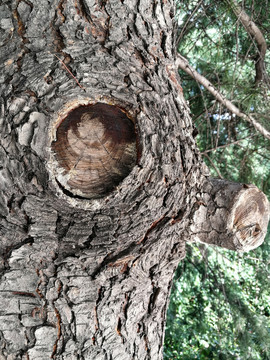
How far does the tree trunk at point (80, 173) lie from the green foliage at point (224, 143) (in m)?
0.60

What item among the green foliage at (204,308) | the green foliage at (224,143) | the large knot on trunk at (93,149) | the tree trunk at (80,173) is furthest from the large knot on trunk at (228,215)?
the green foliage at (204,308)

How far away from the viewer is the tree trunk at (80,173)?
3.24ft

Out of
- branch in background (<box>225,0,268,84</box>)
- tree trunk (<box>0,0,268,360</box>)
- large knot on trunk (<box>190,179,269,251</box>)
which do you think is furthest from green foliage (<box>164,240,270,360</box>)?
tree trunk (<box>0,0,268,360</box>)

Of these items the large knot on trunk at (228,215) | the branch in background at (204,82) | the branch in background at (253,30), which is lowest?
the large knot on trunk at (228,215)

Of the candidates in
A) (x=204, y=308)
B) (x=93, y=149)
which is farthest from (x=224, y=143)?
(x=204, y=308)

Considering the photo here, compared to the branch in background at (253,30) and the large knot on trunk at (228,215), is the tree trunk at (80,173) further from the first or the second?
the branch in background at (253,30)

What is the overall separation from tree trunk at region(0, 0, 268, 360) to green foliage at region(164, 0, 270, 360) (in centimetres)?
60

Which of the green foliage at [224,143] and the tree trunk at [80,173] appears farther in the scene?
the green foliage at [224,143]

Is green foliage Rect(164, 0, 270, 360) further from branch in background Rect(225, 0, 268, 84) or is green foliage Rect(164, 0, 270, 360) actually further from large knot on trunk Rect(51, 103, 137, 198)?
large knot on trunk Rect(51, 103, 137, 198)

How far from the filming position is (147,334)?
117 cm

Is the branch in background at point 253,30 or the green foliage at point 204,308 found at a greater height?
the branch in background at point 253,30

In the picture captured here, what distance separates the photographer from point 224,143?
261 cm

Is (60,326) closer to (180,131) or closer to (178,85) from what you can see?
(180,131)

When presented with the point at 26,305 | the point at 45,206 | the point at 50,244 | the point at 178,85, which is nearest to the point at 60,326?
the point at 26,305
